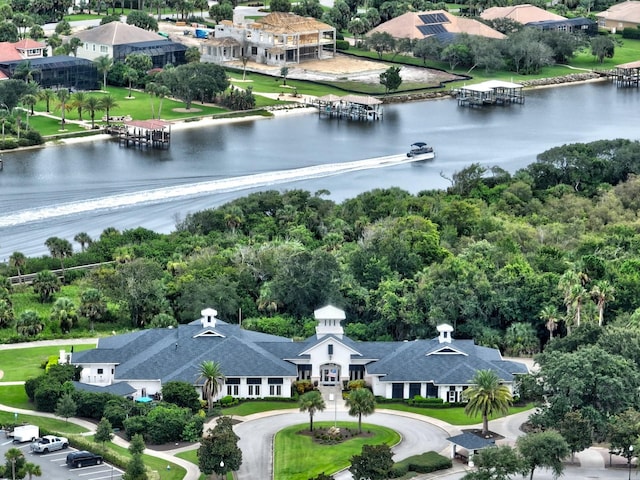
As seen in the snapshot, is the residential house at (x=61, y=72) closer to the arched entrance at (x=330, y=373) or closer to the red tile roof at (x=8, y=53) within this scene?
the red tile roof at (x=8, y=53)

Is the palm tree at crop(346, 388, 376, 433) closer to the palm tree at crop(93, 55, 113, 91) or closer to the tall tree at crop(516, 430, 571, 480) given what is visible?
the tall tree at crop(516, 430, 571, 480)

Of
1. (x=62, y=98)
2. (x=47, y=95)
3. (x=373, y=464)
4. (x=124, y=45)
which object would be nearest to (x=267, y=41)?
(x=124, y=45)

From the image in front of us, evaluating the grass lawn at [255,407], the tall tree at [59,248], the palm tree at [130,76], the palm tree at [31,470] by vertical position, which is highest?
the palm tree at [130,76]

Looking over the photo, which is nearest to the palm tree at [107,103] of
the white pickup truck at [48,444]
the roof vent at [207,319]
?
the roof vent at [207,319]

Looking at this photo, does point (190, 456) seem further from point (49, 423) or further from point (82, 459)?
point (49, 423)

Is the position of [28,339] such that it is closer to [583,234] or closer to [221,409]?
[221,409]

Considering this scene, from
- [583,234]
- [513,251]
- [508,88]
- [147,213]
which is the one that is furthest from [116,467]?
[508,88]

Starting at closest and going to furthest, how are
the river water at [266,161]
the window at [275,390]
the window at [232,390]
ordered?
the window at [232,390], the window at [275,390], the river water at [266,161]
